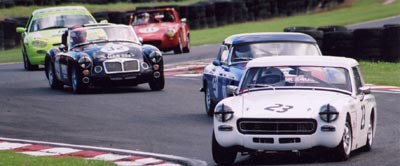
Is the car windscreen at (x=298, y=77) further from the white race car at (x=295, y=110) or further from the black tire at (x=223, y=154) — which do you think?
the black tire at (x=223, y=154)

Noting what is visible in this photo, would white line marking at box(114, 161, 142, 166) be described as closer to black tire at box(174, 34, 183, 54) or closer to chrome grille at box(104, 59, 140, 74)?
chrome grille at box(104, 59, 140, 74)

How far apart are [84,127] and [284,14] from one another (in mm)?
30162

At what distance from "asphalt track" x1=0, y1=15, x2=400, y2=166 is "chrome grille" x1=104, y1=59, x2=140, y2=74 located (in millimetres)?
417

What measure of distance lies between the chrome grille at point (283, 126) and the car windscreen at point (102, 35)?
424 inches

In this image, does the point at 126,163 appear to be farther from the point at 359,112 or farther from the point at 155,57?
the point at 155,57

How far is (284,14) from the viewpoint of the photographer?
149ft

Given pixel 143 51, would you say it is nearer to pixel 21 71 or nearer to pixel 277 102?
pixel 21 71

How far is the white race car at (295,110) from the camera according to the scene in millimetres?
11070

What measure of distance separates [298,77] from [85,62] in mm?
9129

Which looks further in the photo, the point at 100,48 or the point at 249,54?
the point at 100,48

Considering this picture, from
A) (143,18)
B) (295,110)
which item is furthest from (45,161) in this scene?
(143,18)

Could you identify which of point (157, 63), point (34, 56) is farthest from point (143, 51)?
point (34, 56)

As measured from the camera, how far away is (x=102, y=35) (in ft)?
71.9

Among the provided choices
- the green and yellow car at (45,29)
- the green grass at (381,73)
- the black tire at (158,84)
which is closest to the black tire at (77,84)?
the black tire at (158,84)
